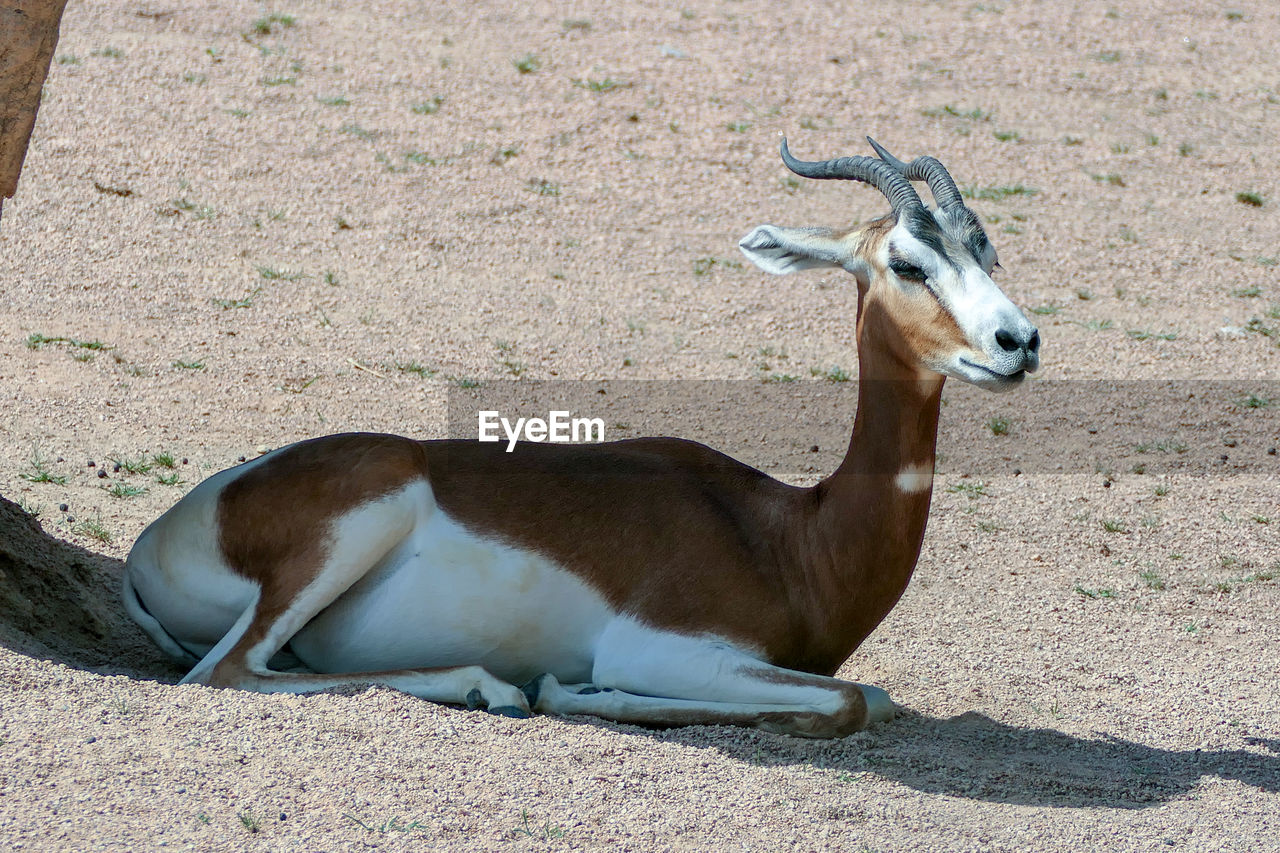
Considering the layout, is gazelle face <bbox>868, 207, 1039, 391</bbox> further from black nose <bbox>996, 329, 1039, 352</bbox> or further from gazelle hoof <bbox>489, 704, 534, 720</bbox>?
gazelle hoof <bbox>489, 704, 534, 720</bbox>

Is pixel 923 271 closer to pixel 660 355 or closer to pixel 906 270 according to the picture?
pixel 906 270

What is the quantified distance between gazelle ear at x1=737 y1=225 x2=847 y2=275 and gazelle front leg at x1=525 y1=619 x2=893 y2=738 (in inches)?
54.6

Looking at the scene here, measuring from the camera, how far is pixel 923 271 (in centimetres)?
493

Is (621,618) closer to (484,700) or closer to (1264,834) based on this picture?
(484,700)

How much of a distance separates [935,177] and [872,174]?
8.6 inches

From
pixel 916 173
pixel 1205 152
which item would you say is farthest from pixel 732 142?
pixel 916 173

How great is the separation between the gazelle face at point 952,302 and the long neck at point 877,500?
141 mm

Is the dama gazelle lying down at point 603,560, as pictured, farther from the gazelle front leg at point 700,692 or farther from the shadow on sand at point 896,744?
the shadow on sand at point 896,744

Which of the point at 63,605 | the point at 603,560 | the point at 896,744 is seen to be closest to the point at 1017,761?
the point at 896,744

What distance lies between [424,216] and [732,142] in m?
3.03

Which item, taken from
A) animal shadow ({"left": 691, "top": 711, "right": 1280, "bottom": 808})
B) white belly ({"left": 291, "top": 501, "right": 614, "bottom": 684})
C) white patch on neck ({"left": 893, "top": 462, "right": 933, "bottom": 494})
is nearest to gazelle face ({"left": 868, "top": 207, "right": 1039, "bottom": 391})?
white patch on neck ({"left": 893, "top": 462, "right": 933, "bottom": 494})

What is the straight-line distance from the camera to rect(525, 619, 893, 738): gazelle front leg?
494 cm

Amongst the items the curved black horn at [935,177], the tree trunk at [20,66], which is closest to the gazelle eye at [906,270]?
the curved black horn at [935,177]

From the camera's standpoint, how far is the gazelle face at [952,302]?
183 inches
